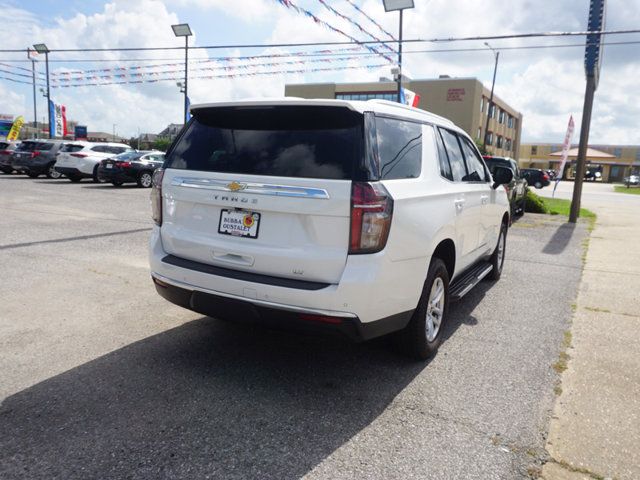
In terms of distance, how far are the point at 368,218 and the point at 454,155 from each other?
2.03m

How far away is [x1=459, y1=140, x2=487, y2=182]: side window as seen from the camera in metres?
5.07

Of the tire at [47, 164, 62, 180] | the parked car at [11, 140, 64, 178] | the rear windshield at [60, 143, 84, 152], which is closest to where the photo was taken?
the rear windshield at [60, 143, 84, 152]

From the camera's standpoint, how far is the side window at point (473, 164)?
507cm

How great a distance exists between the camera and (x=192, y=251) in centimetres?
355

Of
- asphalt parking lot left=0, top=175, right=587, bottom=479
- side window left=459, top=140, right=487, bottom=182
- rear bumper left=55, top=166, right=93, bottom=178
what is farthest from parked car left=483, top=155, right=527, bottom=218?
rear bumper left=55, top=166, right=93, bottom=178

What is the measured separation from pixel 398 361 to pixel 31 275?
4.50 m

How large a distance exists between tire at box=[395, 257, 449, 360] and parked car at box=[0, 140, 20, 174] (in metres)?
23.8

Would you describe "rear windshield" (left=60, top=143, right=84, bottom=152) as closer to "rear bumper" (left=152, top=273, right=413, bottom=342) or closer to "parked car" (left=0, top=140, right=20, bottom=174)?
"parked car" (left=0, top=140, right=20, bottom=174)

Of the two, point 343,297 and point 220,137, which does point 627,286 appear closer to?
point 343,297

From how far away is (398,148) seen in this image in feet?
11.6

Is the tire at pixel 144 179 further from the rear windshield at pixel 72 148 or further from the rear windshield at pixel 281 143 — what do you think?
the rear windshield at pixel 281 143

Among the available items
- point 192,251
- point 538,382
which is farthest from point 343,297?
point 538,382

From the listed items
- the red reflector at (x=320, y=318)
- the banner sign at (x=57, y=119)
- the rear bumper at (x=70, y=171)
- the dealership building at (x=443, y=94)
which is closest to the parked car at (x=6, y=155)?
the rear bumper at (x=70, y=171)

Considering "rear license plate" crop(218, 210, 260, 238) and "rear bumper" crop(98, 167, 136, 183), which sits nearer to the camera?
"rear license plate" crop(218, 210, 260, 238)
